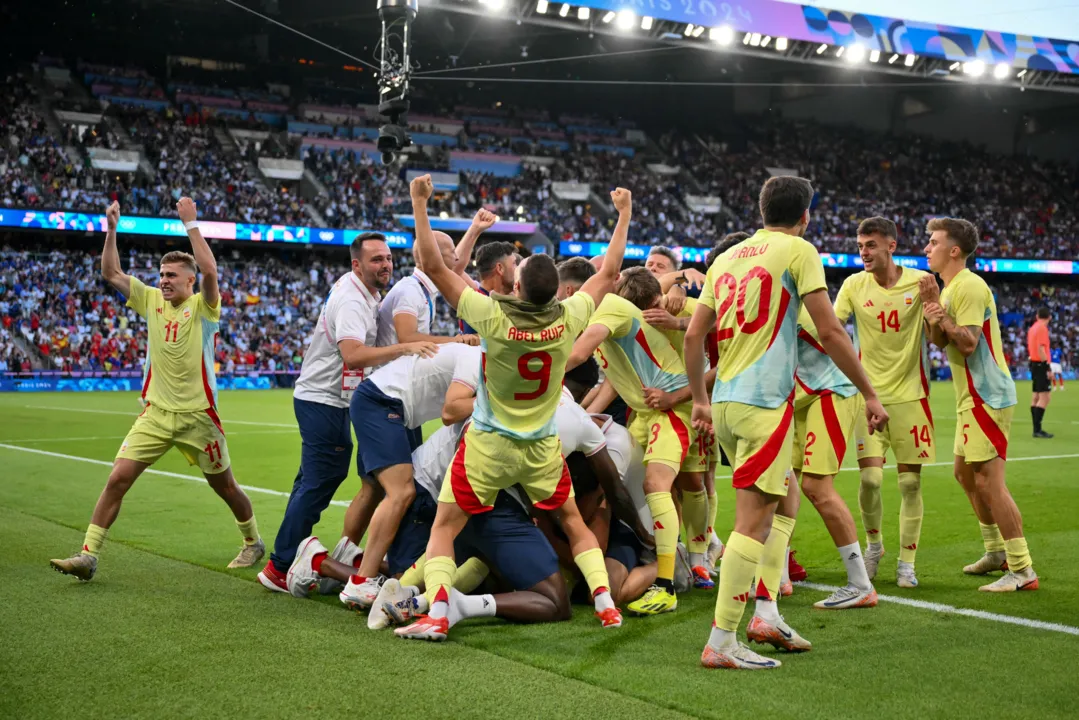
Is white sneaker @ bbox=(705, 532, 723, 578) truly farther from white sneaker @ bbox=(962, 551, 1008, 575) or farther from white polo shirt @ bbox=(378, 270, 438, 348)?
white polo shirt @ bbox=(378, 270, 438, 348)

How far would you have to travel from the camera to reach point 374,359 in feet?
20.6

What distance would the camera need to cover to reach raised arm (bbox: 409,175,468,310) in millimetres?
5180

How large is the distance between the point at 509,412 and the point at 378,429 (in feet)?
3.63

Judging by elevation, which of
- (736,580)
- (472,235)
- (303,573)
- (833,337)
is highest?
(472,235)

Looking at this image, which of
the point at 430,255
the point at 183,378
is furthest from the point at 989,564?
the point at 183,378

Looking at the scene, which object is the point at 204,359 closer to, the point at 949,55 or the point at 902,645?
the point at 902,645

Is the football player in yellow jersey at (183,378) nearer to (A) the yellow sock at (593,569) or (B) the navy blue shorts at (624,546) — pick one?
(B) the navy blue shorts at (624,546)

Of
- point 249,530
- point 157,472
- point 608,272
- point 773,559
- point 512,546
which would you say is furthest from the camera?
point 157,472

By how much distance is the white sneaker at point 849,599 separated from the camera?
19.3 ft

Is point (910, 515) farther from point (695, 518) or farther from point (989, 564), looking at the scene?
point (695, 518)

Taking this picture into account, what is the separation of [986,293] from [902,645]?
256 cm

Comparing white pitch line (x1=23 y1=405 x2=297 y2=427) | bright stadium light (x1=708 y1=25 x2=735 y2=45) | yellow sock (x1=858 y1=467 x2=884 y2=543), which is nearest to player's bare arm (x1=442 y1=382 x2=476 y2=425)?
yellow sock (x1=858 y1=467 x2=884 y2=543)

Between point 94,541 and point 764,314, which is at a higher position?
point 764,314

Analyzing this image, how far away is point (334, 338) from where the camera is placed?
677cm
